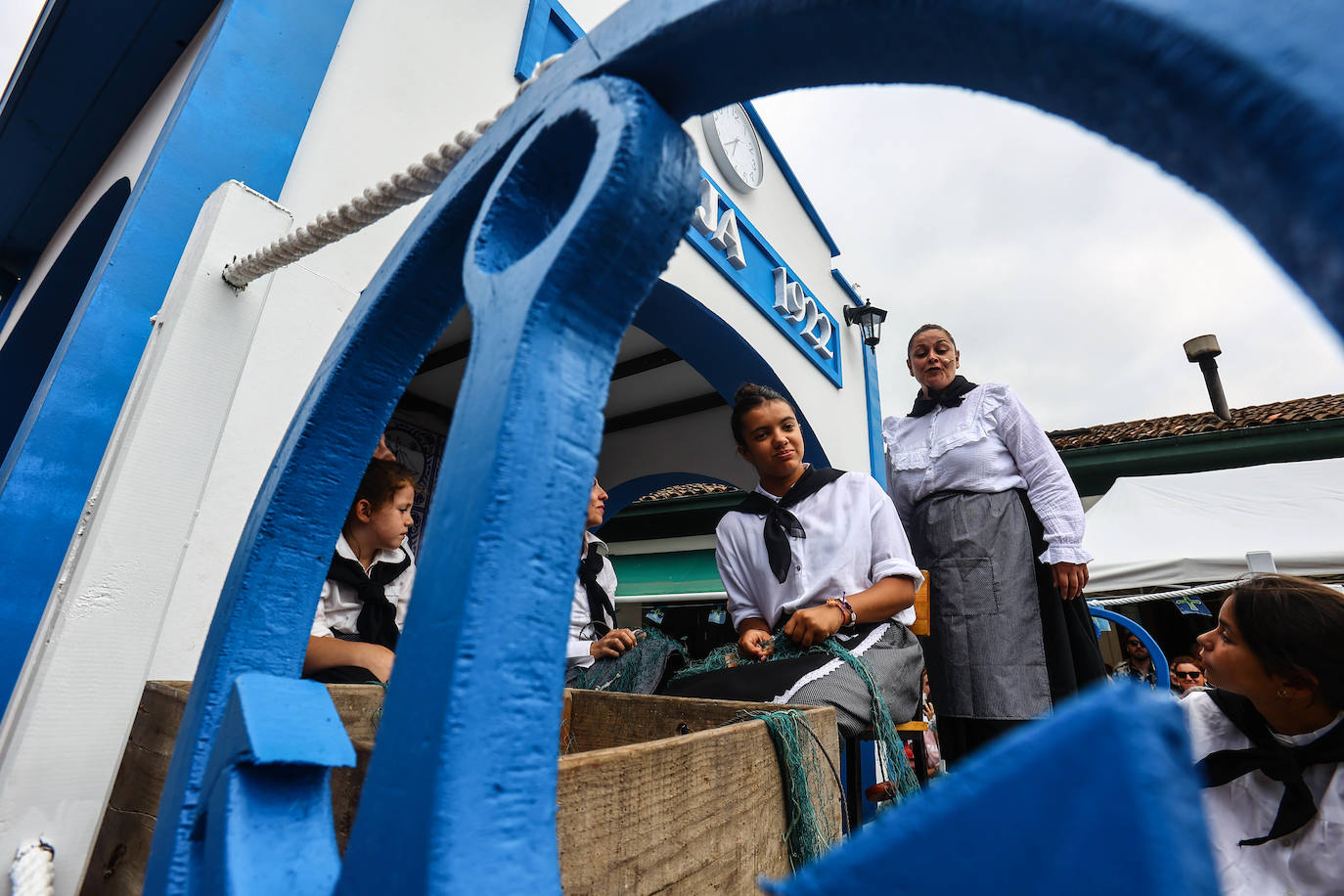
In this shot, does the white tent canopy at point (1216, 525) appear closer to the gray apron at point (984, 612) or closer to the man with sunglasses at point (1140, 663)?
the man with sunglasses at point (1140, 663)

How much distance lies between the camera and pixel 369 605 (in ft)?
5.14

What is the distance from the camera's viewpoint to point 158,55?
2240 mm

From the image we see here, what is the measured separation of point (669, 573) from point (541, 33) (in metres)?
5.48

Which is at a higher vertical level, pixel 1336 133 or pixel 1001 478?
pixel 1001 478

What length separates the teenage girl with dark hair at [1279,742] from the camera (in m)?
1.33

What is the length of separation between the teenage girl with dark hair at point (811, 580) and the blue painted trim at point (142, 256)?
129 cm

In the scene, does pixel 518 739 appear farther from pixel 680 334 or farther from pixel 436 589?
pixel 680 334

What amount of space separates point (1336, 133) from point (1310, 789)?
6.10ft

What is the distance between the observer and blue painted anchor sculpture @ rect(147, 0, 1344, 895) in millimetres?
163

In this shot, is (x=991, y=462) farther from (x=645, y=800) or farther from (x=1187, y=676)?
(x=1187, y=676)

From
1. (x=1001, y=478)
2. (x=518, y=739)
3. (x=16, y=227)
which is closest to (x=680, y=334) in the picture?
(x=1001, y=478)

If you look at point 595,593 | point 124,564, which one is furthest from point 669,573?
point 124,564

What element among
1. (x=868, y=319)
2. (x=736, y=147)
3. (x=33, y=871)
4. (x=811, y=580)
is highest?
(x=736, y=147)

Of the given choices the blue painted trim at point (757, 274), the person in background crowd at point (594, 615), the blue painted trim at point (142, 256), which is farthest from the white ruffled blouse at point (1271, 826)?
the blue painted trim at point (757, 274)
